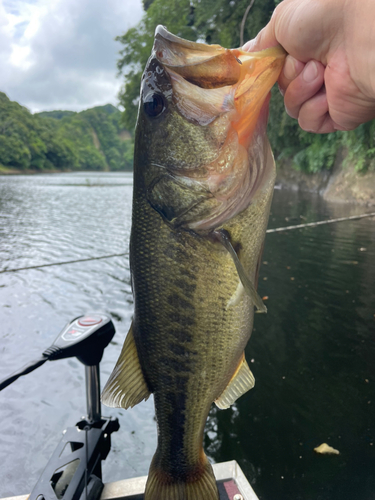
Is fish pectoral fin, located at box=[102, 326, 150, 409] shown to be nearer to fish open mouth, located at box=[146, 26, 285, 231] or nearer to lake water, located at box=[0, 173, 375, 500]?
fish open mouth, located at box=[146, 26, 285, 231]

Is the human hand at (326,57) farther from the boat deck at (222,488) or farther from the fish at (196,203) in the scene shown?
the boat deck at (222,488)

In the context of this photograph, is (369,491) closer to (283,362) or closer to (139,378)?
(283,362)

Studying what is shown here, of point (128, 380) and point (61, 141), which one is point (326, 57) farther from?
point (61, 141)

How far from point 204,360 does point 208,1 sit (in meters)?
12.9

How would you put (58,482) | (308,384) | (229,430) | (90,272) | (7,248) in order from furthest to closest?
(7,248)
(90,272)
(308,384)
(229,430)
(58,482)

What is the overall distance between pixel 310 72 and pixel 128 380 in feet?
4.85

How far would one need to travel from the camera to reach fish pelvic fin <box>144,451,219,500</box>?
56.6 inches

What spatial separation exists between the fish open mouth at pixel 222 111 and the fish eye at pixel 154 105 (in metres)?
0.05

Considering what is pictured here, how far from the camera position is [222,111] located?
127cm

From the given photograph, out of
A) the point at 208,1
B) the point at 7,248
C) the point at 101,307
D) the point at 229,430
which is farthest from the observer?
the point at 208,1

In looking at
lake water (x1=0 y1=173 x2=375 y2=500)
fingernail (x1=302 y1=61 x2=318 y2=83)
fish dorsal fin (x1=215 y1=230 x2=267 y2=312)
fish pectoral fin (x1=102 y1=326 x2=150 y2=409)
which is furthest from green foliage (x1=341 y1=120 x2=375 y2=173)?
fish pectoral fin (x1=102 y1=326 x2=150 y2=409)

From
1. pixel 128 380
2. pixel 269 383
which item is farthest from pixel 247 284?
pixel 269 383

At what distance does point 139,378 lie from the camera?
4.75 feet

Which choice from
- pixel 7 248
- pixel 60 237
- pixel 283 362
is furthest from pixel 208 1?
pixel 283 362
